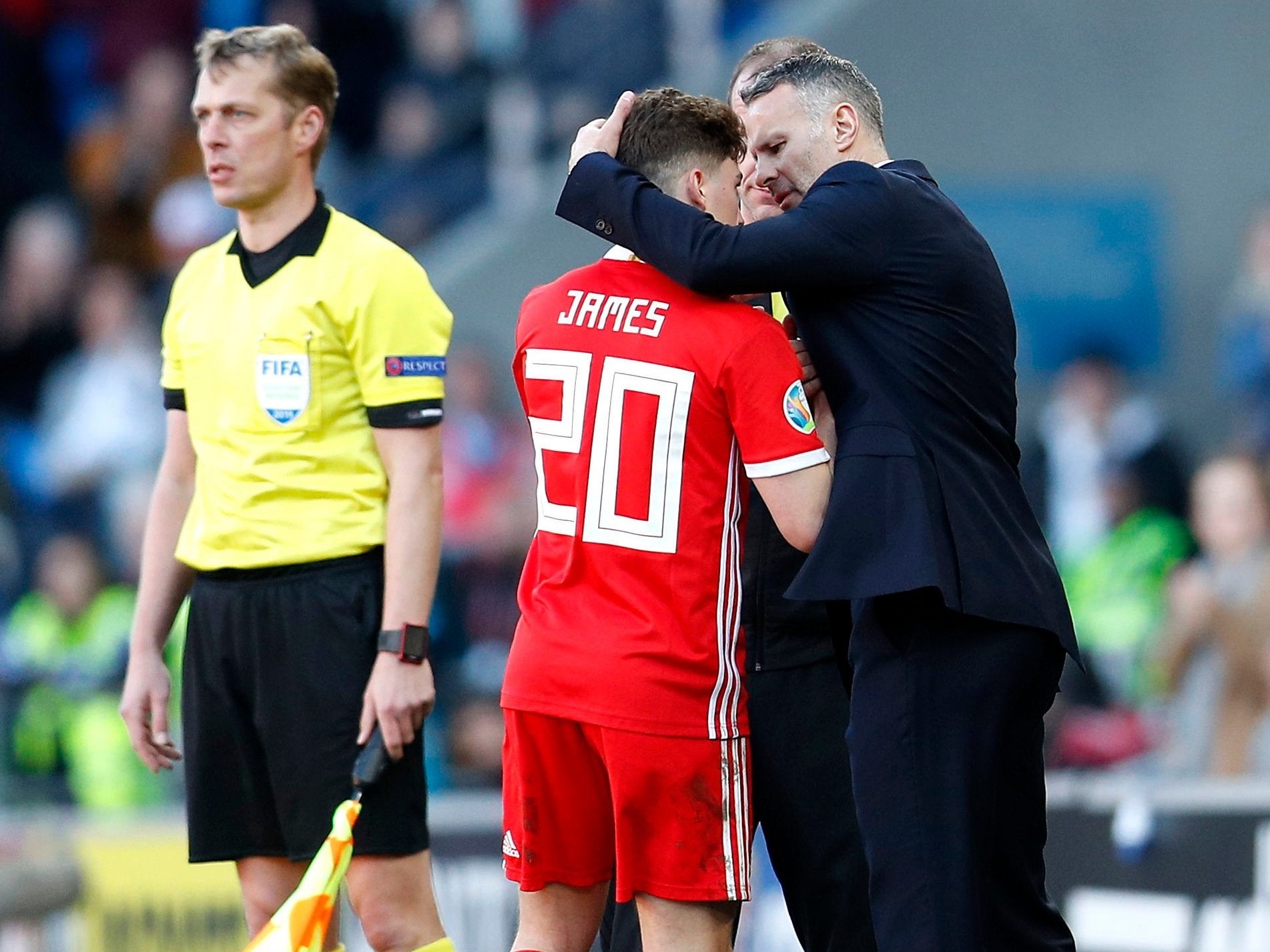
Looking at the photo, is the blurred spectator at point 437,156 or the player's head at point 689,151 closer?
the player's head at point 689,151

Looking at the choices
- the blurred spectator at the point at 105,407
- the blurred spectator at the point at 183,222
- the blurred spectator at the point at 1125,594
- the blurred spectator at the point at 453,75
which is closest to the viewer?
the blurred spectator at the point at 1125,594

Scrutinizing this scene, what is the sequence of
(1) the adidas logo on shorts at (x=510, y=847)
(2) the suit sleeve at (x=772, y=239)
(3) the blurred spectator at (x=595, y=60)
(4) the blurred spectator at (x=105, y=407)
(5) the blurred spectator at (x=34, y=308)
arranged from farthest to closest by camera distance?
(5) the blurred spectator at (x=34, y=308) < (4) the blurred spectator at (x=105, y=407) < (3) the blurred spectator at (x=595, y=60) < (1) the adidas logo on shorts at (x=510, y=847) < (2) the suit sleeve at (x=772, y=239)

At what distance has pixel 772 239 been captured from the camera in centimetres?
337

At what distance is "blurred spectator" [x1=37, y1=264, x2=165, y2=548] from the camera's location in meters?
10.6

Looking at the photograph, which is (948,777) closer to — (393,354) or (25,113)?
(393,354)

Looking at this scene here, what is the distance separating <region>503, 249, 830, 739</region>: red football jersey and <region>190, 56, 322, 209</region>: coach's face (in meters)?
1.05

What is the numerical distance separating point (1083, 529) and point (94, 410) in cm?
558

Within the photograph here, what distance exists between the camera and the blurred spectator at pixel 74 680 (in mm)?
8320

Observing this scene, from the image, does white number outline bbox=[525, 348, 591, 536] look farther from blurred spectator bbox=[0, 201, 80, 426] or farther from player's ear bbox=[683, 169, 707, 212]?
blurred spectator bbox=[0, 201, 80, 426]

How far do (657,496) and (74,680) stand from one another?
245 inches

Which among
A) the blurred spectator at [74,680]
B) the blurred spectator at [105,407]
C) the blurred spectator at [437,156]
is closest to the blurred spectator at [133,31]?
the blurred spectator at [105,407]

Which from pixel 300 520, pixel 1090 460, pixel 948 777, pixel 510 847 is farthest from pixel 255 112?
pixel 1090 460

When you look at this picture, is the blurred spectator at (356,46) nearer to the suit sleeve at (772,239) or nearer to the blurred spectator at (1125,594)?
the blurred spectator at (1125,594)

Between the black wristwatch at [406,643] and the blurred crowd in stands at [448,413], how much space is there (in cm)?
343
